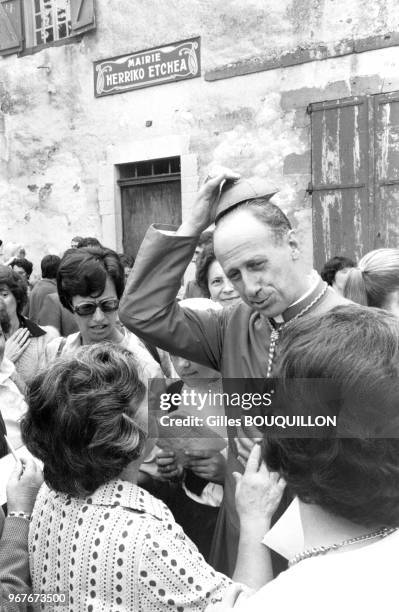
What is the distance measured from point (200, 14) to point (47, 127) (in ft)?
9.00

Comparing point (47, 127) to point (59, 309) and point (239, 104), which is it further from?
point (59, 309)

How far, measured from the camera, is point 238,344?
6.57 ft

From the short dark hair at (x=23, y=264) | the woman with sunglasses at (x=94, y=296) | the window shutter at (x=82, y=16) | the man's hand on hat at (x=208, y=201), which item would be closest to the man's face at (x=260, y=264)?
the man's hand on hat at (x=208, y=201)

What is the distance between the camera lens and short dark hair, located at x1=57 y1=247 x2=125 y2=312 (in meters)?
2.94

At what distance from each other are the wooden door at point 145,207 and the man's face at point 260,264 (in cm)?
735

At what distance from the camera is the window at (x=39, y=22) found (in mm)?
9406

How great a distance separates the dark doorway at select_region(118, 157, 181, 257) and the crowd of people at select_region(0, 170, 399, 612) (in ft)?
22.9

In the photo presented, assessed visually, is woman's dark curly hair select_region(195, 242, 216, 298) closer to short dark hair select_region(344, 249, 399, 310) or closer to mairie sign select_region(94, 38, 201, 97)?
short dark hair select_region(344, 249, 399, 310)

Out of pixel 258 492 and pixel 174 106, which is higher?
pixel 174 106

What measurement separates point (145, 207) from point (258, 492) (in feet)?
27.2

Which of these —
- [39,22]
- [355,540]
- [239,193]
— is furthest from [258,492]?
[39,22]

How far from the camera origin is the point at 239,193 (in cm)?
196

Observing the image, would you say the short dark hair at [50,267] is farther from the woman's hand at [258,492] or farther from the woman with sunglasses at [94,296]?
the woman's hand at [258,492]

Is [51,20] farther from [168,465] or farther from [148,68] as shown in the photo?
[168,465]
